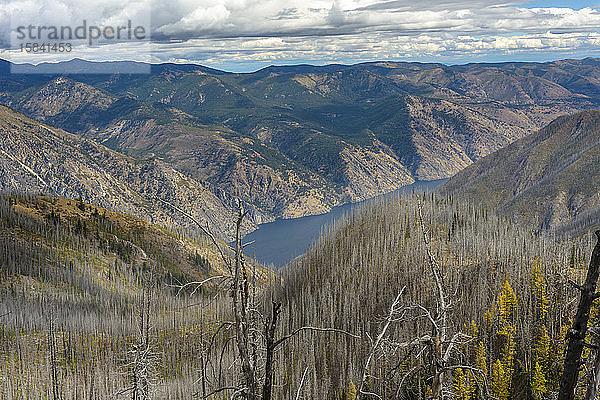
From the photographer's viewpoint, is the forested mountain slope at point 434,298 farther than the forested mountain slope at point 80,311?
No

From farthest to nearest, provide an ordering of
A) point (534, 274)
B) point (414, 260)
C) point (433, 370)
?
point (414, 260) → point (534, 274) → point (433, 370)

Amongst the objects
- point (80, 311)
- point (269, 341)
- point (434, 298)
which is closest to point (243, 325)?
point (269, 341)

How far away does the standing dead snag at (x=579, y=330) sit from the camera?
25.8 feet

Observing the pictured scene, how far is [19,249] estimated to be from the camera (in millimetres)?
163500

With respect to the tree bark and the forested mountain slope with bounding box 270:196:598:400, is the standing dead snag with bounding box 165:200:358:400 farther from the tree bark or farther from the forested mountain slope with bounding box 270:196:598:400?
the forested mountain slope with bounding box 270:196:598:400

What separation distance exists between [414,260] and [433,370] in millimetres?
116932

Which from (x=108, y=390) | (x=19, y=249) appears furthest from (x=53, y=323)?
(x=19, y=249)

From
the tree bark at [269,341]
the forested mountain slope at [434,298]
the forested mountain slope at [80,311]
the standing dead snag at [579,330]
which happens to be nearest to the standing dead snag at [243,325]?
the tree bark at [269,341]

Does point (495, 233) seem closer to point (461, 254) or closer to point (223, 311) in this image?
point (461, 254)

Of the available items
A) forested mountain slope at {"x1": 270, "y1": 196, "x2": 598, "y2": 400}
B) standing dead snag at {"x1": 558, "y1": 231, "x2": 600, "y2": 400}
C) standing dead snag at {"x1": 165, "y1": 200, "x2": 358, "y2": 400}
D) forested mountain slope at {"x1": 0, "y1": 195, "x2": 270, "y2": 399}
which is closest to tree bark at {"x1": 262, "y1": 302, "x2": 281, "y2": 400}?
standing dead snag at {"x1": 165, "y1": 200, "x2": 358, "y2": 400}

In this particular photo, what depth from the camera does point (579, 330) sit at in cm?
806

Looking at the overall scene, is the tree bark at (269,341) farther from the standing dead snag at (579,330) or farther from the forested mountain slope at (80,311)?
the forested mountain slope at (80,311)

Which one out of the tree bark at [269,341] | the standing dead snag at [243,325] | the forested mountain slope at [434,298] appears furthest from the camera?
the forested mountain slope at [434,298]

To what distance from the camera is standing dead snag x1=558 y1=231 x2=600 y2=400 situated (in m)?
7.87
